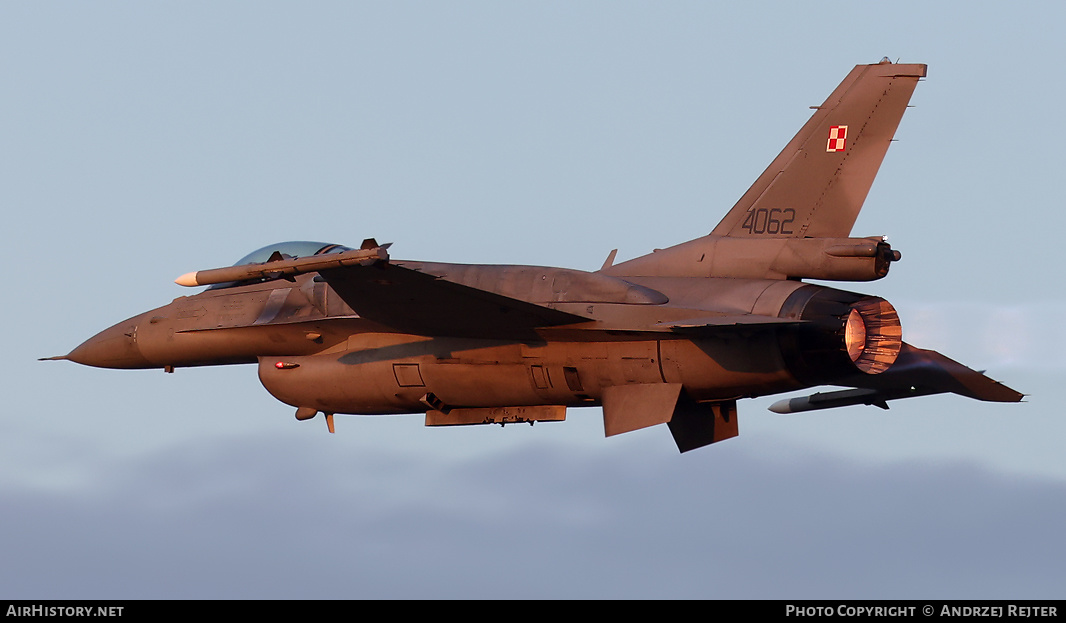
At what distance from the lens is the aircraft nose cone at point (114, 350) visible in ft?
81.4

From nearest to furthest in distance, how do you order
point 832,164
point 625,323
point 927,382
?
1. point 625,323
2. point 832,164
3. point 927,382

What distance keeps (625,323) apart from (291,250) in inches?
213

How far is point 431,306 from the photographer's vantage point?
69.6 feet

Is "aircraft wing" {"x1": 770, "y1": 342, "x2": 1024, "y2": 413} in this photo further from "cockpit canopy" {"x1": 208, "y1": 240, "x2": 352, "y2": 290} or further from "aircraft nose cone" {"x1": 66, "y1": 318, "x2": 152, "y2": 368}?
"aircraft nose cone" {"x1": 66, "y1": 318, "x2": 152, "y2": 368}

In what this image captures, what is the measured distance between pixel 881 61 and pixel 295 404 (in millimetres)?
8709

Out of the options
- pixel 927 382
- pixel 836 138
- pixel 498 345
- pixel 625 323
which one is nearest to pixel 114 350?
pixel 498 345

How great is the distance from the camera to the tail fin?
21.8 m

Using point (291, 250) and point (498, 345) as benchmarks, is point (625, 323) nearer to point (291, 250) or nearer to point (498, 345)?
point (498, 345)

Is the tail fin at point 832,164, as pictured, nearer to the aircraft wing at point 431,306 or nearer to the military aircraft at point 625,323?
the military aircraft at point 625,323

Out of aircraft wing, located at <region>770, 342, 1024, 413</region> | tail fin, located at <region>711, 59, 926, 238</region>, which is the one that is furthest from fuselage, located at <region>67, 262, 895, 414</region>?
aircraft wing, located at <region>770, 342, 1024, 413</region>

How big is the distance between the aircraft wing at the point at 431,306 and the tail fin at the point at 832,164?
2.71 m

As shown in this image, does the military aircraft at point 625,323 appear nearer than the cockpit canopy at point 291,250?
Yes

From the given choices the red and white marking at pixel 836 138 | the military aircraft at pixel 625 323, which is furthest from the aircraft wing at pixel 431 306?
the red and white marking at pixel 836 138
